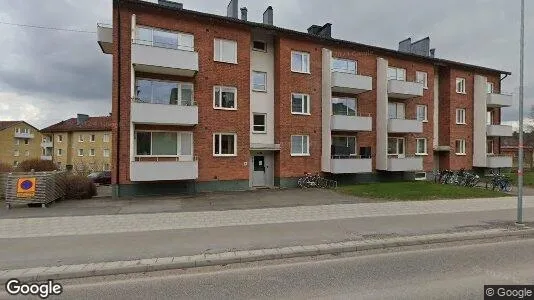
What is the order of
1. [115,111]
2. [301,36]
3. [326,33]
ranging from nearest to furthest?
[115,111] → [301,36] → [326,33]

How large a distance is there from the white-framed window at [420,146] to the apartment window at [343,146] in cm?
592

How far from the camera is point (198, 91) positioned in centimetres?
1767

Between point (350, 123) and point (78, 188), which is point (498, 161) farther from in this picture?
point (78, 188)

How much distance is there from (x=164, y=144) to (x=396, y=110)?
54.0ft

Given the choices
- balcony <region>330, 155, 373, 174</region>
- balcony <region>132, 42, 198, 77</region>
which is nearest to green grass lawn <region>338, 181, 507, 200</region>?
balcony <region>330, 155, 373, 174</region>

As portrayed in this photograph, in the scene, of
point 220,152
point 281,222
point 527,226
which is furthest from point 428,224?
point 220,152

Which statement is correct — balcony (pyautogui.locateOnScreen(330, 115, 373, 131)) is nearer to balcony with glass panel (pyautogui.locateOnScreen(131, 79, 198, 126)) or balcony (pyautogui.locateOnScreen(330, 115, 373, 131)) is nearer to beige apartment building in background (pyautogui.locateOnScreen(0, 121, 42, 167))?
balcony with glass panel (pyautogui.locateOnScreen(131, 79, 198, 126))

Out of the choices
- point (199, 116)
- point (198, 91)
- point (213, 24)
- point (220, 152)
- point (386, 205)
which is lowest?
point (386, 205)

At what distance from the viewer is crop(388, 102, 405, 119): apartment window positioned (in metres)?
24.2

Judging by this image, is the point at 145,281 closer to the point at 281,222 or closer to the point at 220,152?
the point at 281,222

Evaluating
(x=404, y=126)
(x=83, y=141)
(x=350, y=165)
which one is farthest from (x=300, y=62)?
(x=83, y=141)

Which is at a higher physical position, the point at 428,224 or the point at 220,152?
the point at 220,152

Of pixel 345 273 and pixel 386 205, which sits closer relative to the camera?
pixel 345 273

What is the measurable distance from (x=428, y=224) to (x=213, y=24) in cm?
1435
